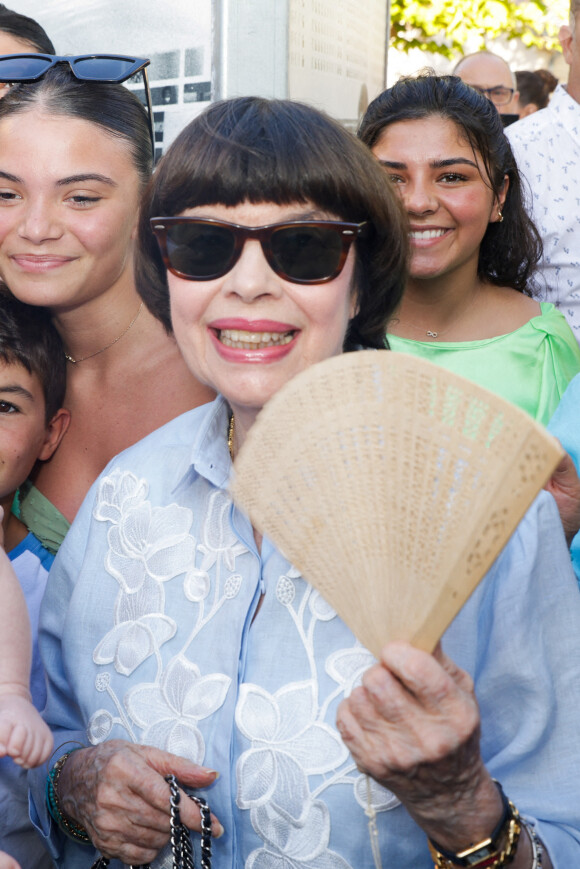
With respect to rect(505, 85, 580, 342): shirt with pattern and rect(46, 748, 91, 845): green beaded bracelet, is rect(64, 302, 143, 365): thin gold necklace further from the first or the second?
rect(505, 85, 580, 342): shirt with pattern

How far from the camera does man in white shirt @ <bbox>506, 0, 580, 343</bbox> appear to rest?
3900 millimetres

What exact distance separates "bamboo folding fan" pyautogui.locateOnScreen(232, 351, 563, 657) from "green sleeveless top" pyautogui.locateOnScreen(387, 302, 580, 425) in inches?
78.0

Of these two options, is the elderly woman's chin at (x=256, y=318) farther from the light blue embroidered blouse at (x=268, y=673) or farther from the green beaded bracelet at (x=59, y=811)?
the green beaded bracelet at (x=59, y=811)

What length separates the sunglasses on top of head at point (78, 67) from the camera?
3041 millimetres

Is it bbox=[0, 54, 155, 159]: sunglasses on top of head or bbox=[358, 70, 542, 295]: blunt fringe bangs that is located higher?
bbox=[0, 54, 155, 159]: sunglasses on top of head

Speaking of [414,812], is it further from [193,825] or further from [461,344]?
[461,344]

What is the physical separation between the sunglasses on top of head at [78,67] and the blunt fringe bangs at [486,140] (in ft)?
3.21

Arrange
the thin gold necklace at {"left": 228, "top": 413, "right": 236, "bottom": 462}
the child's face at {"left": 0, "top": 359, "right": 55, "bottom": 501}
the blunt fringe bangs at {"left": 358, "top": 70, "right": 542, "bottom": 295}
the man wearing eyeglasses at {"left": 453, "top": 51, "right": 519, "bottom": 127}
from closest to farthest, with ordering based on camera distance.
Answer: the thin gold necklace at {"left": 228, "top": 413, "right": 236, "bottom": 462}
the child's face at {"left": 0, "top": 359, "right": 55, "bottom": 501}
the blunt fringe bangs at {"left": 358, "top": 70, "right": 542, "bottom": 295}
the man wearing eyeglasses at {"left": 453, "top": 51, "right": 519, "bottom": 127}

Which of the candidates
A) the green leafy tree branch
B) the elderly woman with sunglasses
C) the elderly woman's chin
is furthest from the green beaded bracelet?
the green leafy tree branch

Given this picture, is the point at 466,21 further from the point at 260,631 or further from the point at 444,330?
the point at 260,631

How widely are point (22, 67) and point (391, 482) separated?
7.77ft

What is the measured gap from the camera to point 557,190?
3.96 meters

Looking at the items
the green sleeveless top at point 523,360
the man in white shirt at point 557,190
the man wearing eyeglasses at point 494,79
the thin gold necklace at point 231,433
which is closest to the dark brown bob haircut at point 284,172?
the thin gold necklace at point 231,433

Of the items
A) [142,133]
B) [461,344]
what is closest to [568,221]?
[461,344]
